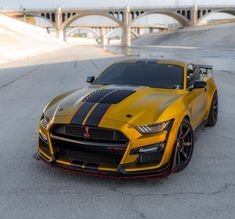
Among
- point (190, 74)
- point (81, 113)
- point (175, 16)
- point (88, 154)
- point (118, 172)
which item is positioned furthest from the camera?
point (175, 16)

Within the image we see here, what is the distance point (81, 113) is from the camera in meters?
4.16

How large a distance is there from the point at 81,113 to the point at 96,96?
0.60 m

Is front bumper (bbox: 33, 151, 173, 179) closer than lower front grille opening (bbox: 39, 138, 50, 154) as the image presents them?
Yes

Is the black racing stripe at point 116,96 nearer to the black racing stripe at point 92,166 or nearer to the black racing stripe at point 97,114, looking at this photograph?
the black racing stripe at point 97,114

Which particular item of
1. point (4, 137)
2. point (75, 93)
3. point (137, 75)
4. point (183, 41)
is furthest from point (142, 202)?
point (183, 41)

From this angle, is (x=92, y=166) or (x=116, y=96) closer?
(x=92, y=166)

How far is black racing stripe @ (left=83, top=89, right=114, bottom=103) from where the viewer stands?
178 inches

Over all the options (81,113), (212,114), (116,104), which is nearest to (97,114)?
(81,113)

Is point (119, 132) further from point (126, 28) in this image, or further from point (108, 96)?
point (126, 28)

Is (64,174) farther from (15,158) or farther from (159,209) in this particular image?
(159,209)

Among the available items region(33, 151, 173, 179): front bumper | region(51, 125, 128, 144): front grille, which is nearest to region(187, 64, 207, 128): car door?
region(33, 151, 173, 179): front bumper

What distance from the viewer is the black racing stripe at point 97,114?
Result: 396 cm

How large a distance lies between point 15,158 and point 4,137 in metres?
1.23

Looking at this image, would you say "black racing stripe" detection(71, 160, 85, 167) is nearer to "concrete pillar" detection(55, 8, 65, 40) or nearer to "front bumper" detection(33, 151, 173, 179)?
"front bumper" detection(33, 151, 173, 179)
